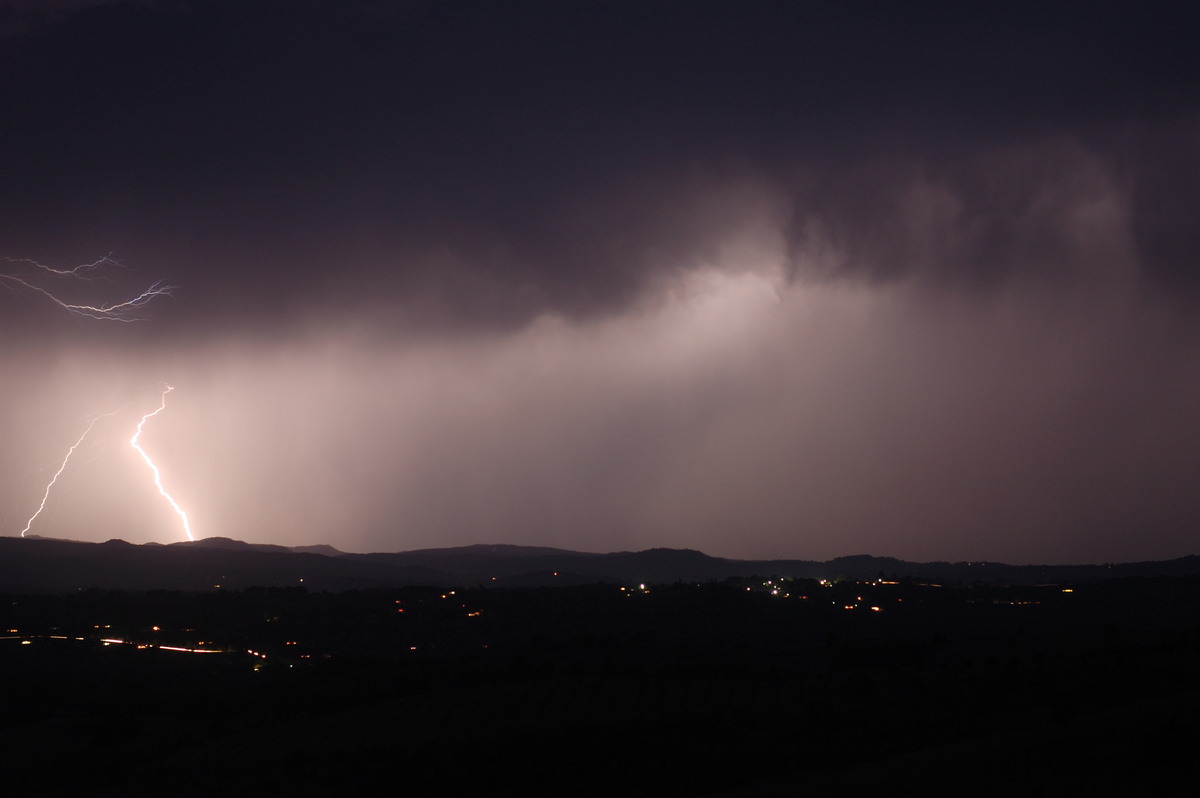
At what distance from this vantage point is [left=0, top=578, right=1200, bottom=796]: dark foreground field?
2077 centimetres

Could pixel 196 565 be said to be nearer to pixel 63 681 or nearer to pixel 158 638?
pixel 158 638

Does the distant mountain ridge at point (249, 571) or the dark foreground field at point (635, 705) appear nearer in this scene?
the dark foreground field at point (635, 705)

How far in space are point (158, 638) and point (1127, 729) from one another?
2841 inches

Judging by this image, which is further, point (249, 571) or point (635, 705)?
point (249, 571)

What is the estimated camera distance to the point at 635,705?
3716cm

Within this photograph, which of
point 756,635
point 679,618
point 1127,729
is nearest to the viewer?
point 1127,729

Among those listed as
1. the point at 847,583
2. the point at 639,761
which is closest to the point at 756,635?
the point at 847,583

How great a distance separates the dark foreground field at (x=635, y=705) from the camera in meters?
20.8

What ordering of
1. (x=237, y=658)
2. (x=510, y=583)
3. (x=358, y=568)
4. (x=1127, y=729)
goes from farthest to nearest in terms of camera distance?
(x=358, y=568), (x=510, y=583), (x=237, y=658), (x=1127, y=729)

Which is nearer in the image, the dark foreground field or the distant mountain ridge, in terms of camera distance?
the dark foreground field

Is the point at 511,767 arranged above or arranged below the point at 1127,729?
below

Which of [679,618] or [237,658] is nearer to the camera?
[237,658]

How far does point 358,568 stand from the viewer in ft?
581

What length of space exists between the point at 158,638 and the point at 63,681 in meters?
18.9
